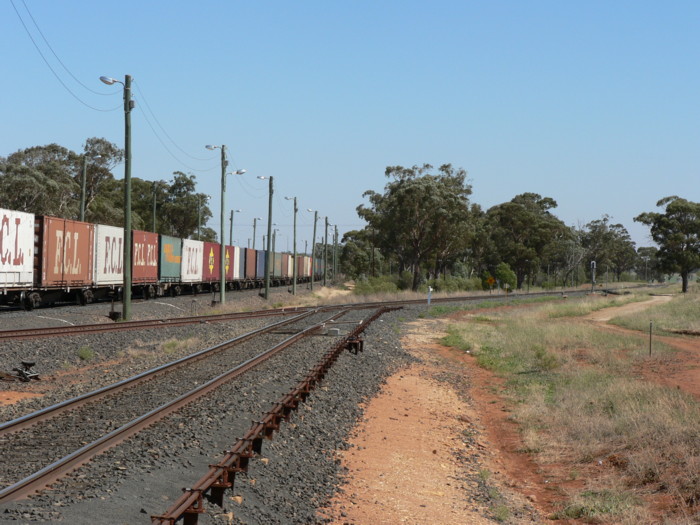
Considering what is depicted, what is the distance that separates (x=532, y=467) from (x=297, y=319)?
770 inches

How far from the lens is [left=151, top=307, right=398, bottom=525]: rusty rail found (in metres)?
5.94

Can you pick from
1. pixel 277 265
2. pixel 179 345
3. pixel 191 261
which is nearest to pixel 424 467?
pixel 179 345

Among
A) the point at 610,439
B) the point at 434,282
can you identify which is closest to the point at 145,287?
the point at 610,439

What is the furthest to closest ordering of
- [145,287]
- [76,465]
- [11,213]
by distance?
[145,287], [11,213], [76,465]

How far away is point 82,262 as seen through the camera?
3114 centimetres

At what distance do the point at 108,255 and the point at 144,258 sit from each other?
4.64 metres

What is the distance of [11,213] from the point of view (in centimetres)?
2525

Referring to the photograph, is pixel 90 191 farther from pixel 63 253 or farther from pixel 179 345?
pixel 179 345

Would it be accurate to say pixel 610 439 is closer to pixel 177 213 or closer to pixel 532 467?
pixel 532 467

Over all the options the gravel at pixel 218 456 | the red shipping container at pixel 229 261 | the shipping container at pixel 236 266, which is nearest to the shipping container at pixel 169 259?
the red shipping container at pixel 229 261

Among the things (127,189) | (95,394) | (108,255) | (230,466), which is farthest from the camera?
(108,255)

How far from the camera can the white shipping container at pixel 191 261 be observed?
45781 mm

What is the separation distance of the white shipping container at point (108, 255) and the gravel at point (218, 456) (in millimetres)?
18936

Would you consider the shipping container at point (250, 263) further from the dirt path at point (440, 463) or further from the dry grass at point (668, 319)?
the dirt path at point (440, 463)
